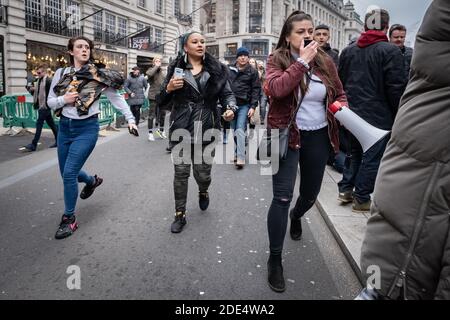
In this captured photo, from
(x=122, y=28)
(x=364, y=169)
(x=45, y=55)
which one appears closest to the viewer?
(x=364, y=169)

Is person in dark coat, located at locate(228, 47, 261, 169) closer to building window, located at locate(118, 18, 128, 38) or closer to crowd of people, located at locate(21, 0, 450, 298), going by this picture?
crowd of people, located at locate(21, 0, 450, 298)

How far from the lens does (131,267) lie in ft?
10.5

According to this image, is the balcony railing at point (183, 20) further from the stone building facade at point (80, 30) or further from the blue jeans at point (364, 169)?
the blue jeans at point (364, 169)

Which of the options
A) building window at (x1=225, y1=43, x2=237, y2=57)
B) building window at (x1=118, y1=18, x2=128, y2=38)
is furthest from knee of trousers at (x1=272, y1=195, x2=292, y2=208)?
building window at (x1=225, y1=43, x2=237, y2=57)

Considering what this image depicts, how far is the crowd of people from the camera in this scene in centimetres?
149

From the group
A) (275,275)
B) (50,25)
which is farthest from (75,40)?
(50,25)

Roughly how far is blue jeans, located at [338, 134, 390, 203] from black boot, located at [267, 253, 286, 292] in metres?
1.88

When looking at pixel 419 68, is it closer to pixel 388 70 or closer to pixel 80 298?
pixel 80 298

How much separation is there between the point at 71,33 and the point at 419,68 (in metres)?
26.6

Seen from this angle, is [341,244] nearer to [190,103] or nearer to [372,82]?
[372,82]

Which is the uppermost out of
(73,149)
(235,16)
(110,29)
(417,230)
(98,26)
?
(235,16)

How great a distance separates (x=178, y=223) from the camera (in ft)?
13.3

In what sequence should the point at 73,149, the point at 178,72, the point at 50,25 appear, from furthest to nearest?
the point at 50,25 < the point at 73,149 < the point at 178,72

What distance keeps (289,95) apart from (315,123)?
34 centimetres
